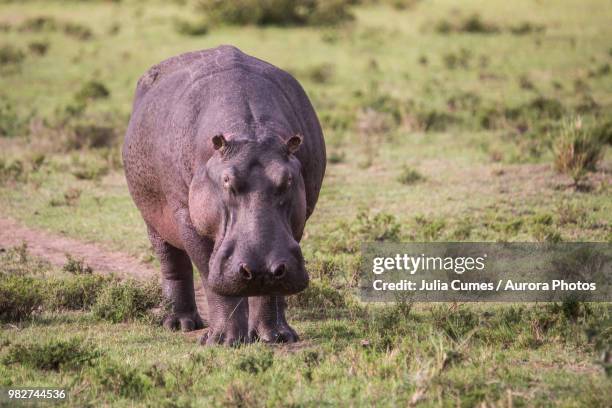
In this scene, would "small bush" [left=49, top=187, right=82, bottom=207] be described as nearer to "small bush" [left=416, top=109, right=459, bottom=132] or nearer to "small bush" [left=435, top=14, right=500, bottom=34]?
"small bush" [left=416, top=109, right=459, bottom=132]

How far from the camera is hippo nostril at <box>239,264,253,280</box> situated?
5742 millimetres

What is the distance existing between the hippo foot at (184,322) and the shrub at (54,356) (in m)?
1.37

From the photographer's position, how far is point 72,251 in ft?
34.0

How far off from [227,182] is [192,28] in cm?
1981

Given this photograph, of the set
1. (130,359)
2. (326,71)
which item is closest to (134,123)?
(130,359)

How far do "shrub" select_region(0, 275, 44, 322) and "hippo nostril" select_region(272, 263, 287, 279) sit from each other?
2.82 meters

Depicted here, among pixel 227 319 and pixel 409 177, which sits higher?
pixel 409 177

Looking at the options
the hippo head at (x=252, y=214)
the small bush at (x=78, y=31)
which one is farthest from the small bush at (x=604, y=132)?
the small bush at (x=78, y=31)

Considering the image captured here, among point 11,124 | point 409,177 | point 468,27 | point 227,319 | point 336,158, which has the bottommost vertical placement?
point 227,319

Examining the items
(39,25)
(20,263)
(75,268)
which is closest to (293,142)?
(75,268)

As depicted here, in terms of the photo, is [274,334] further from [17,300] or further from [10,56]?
[10,56]

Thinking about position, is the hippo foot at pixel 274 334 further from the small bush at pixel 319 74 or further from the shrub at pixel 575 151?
the small bush at pixel 319 74

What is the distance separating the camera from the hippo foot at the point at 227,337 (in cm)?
689

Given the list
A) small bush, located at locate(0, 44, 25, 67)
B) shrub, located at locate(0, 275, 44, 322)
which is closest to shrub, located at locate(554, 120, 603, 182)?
shrub, located at locate(0, 275, 44, 322)
